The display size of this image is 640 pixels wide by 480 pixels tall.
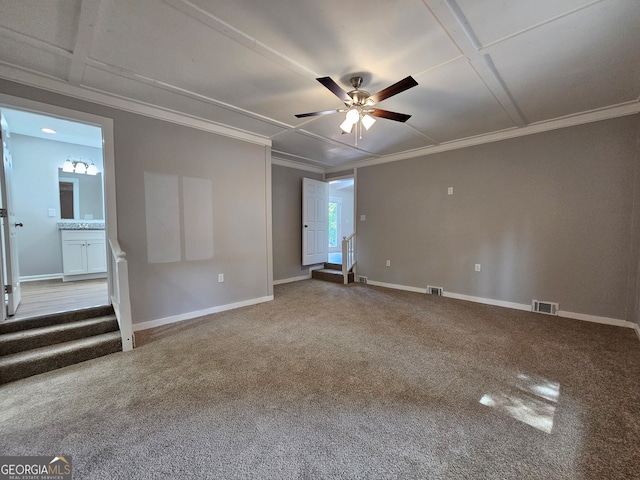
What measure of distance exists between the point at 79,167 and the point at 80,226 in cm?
114

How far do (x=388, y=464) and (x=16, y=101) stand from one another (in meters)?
3.93

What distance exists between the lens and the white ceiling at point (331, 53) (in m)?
1.61

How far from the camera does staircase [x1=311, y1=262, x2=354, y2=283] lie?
17.9 feet

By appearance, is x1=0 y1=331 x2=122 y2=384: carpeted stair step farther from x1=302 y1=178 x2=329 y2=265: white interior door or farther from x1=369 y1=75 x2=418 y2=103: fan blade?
x1=302 y1=178 x2=329 y2=265: white interior door

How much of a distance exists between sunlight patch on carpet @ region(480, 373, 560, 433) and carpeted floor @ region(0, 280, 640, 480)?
0.04 feet

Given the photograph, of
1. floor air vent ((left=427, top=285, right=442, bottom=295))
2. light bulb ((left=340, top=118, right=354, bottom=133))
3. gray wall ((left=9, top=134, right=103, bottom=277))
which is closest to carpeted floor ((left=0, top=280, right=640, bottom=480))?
floor air vent ((left=427, top=285, right=442, bottom=295))

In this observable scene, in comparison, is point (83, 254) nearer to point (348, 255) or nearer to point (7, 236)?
point (7, 236)

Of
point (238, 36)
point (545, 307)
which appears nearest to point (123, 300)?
point (238, 36)

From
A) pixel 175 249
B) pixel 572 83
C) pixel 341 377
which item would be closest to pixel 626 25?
pixel 572 83

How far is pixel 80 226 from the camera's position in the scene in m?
4.38

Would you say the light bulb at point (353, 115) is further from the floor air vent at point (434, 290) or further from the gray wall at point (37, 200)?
the gray wall at point (37, 200)

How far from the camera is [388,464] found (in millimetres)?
1261

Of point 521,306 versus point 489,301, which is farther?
point 489,301

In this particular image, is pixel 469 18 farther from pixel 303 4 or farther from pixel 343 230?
pixel 343 230
